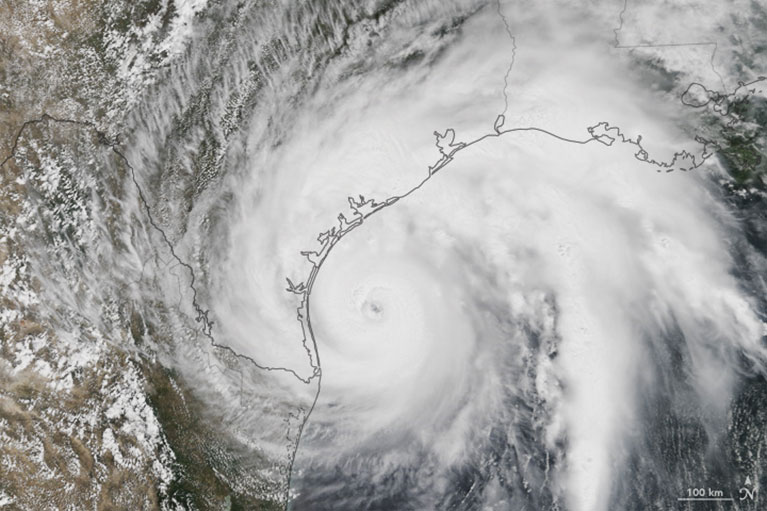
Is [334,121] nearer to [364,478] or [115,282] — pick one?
[115,282]

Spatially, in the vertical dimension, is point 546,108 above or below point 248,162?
below

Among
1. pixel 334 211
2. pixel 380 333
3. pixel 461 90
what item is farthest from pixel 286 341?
pixel 461 90

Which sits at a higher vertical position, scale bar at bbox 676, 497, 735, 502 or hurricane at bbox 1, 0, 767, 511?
hurricane at bbox 1, 0, 767, 511

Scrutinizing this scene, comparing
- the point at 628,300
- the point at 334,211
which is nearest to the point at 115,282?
the point at 334,211

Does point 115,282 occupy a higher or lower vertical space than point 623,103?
higher

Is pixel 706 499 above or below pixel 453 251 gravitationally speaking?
below

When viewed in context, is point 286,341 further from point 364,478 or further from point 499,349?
point 499,349

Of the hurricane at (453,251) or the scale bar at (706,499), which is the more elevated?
the hurricane at (453,251)

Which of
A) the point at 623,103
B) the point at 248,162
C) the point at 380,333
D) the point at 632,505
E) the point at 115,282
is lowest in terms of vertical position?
the point at 632,505

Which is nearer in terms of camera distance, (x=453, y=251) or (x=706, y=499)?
(x=706, y=499)
